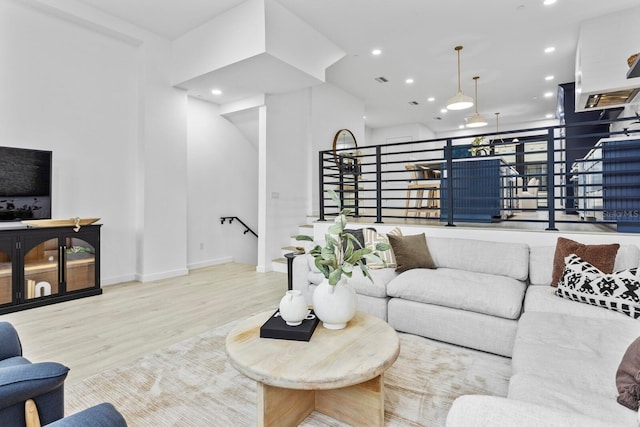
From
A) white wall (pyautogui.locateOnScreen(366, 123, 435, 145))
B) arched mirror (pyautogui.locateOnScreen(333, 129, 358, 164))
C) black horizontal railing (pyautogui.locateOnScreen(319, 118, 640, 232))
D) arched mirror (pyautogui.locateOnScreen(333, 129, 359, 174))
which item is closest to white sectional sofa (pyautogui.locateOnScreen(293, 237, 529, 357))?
black horizontal railing (pyautogui.locateOnScreen(319, 118, 640, 232))

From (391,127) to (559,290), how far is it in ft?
28.2

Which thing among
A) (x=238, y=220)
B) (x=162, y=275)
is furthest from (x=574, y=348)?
(x=238, y=220)

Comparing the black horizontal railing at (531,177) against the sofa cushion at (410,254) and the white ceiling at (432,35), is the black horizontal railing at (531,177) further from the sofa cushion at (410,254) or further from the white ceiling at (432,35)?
the white ceiling at (432,35)

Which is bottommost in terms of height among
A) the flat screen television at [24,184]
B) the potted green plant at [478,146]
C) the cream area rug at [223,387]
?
the cream area rug at [223,387]

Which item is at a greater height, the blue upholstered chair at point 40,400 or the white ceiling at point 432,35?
the white ceiling at point 432,35

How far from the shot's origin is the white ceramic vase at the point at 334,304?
178cm

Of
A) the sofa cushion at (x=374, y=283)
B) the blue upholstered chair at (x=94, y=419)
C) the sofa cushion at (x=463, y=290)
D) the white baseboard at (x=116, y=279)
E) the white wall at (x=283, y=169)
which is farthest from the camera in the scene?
the white wall at (x=283, y=169)

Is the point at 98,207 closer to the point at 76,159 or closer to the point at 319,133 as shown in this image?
the point at 76,159

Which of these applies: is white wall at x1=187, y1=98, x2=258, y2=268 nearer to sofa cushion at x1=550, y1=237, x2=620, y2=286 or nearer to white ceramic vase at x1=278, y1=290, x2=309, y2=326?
white ceramic vase at x1=278, y1=290, x2=309, y2=326

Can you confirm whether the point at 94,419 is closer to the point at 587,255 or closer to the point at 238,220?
the point at 587,255

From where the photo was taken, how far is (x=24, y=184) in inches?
140

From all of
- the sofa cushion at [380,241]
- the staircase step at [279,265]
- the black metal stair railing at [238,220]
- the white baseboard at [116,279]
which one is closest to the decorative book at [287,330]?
the sofa cushion at [380,241]

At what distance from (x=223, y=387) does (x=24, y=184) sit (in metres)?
3.34

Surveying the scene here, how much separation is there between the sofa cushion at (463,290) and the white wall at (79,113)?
3854 mm
